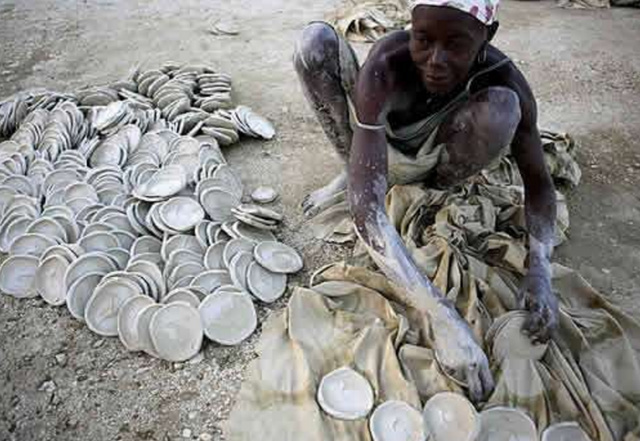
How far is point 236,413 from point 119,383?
0.39 metres

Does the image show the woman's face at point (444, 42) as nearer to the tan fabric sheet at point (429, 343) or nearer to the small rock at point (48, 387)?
the tan fabric sheet at point (429, 343)

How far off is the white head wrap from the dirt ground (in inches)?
40.9

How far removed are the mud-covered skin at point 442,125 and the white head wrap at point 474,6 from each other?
0.02m

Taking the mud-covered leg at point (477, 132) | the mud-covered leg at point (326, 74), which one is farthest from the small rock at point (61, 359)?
the mud-covered leg at point (477, 132)

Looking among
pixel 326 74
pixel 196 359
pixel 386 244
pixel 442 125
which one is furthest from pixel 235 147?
pixel 386 244

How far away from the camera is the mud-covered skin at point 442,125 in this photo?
1.65 meters

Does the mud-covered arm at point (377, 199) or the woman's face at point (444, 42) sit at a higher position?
the woman's face at point (444, 42)

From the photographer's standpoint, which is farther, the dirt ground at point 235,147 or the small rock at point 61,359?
the small rock at point 61,359

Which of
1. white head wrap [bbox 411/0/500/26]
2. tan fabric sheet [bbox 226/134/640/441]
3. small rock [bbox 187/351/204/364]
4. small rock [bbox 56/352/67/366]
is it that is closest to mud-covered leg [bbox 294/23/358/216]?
tan fabric sheet [bbox 226/134/640/441]

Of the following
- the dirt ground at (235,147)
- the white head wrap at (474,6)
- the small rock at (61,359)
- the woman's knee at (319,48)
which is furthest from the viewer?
the woman's knee at (319,48)

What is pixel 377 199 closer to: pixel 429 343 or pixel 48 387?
pixel 429 343

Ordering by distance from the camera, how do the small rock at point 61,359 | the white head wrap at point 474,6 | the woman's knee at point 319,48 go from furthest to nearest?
the woman's knee at point 319,48 < the small rock at point 61,359 < the white head wrap at point 474,6

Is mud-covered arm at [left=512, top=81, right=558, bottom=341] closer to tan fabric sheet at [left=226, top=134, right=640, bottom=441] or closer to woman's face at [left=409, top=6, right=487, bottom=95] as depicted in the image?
tan fabric sheet at [left=226, top=134, right=640, bottom=441]

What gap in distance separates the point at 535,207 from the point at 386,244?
59 cm
